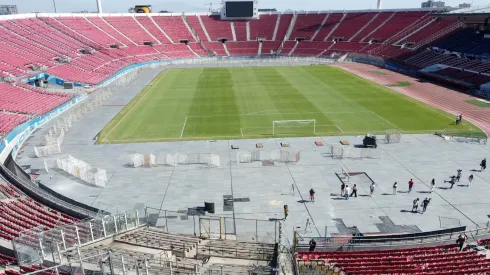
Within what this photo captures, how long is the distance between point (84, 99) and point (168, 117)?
17.8 metres

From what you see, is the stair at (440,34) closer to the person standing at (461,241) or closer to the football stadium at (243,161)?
the football stadium at (243,161)

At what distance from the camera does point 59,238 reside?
15.7 metres

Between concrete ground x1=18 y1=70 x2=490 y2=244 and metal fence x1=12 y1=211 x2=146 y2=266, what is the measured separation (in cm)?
381

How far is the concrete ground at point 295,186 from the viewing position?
2302cm

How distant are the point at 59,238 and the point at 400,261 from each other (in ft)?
49.0

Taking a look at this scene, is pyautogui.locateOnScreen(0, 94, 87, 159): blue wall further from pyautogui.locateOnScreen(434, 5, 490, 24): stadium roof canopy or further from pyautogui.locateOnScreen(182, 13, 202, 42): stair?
pyautogui.locateOnScreen(434, 5, 490, 24): stadium roof canopy

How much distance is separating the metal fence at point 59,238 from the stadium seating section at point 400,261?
891cm

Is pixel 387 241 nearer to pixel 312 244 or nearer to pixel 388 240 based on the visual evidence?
pixel 388 240

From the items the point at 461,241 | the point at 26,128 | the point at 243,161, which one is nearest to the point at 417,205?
the point at 461,241

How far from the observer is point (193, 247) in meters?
16.9

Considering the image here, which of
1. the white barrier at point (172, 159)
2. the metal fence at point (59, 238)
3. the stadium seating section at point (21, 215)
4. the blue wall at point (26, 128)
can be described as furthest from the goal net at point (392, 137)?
the blue wall at point (26, 128)

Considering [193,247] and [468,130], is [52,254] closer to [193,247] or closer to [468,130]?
[193,247]

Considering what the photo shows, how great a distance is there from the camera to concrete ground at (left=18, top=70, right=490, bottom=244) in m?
23.0

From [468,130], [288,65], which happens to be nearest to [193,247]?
[468,130]
